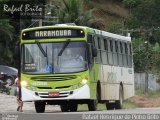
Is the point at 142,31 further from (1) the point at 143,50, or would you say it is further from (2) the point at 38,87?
(2) the point at 38,87

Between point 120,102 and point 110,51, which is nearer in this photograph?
point 110,51

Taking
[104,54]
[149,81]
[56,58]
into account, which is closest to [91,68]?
[56,58]

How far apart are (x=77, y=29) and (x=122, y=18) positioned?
70921 millimetres

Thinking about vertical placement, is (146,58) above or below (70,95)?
above

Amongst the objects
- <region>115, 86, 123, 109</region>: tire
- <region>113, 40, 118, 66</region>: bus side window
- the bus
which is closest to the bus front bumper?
the bus

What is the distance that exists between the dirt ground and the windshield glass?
1844 centimetres

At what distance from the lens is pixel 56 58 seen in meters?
24.8

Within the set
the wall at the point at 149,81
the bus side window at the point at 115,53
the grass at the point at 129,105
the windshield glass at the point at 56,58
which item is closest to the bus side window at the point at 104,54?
the bus side window at the point at 115,53

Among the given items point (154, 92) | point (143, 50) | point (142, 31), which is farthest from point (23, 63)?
point (142, 31)

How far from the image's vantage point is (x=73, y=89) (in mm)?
24734

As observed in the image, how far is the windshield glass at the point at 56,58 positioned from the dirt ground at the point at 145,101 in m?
18.4

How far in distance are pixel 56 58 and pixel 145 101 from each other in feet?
74.1

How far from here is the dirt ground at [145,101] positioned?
143ft

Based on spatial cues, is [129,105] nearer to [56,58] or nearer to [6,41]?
[6,41]
